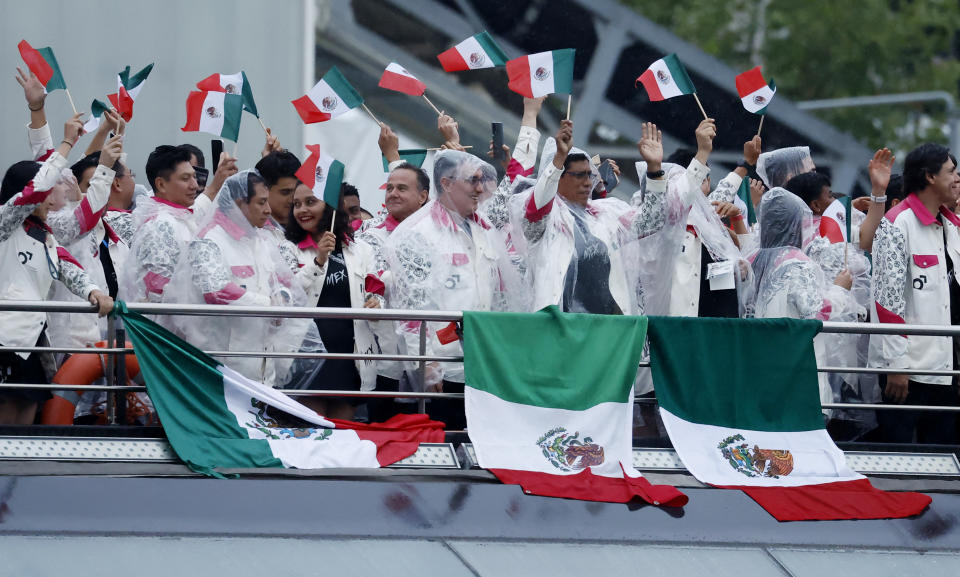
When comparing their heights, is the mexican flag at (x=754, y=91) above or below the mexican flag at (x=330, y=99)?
above

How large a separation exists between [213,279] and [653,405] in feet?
7.44

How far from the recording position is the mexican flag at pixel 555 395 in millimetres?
6152

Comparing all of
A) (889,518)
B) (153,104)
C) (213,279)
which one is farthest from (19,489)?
(153,104)

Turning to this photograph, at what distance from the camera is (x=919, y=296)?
22.8 ft

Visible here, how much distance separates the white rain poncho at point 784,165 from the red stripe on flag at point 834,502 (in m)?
2.56

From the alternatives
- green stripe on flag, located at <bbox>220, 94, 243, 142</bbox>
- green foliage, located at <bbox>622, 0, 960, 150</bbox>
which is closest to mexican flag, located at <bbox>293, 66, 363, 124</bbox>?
green stripe on flag, located at <bbox>220, 94, 243, 142</bbox>

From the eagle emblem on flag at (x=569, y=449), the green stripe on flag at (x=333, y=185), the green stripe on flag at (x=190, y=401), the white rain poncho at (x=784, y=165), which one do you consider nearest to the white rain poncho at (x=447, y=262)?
the green stripe on flag at (x=333, y=185)

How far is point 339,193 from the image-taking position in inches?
278

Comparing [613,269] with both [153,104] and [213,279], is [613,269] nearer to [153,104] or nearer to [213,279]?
[213,279]

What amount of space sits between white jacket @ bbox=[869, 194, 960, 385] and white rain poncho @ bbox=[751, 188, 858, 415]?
27 centimetres

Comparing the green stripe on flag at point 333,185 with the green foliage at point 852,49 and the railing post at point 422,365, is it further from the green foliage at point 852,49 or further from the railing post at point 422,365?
the green foliage at point 852,49

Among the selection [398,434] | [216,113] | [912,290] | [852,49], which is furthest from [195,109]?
[852,49]

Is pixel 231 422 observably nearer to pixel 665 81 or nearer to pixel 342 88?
pixel 342 88

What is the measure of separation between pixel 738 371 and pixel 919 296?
46.7 inches
